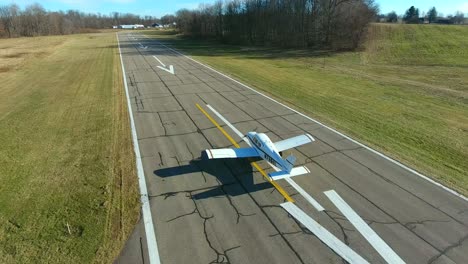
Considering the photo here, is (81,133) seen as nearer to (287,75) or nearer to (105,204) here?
(105,204)

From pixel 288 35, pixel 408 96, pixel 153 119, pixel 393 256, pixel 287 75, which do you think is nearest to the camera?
pixel 393 256

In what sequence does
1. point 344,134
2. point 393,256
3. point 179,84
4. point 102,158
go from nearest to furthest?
point 393,256
point 102,158
point 344,134
point 179,84

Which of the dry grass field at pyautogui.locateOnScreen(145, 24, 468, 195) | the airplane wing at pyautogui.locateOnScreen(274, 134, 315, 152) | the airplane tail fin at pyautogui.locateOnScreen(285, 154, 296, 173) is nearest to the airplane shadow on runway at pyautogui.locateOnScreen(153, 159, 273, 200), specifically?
the airplane tail fin at pyautogui.locateOnScreen(285, 154, 296, 173)

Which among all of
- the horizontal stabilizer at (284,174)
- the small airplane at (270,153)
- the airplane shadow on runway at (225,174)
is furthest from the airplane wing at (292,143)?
the horizontal stabilizer at (284,174)

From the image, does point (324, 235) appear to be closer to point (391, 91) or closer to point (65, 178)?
point (65, 178)

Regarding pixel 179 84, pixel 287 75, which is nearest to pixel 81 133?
pixel 179 84

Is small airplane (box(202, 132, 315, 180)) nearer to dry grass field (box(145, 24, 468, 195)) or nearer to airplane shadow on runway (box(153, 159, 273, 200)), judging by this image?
airplane shadow on runway (box(153, 159, 273, 200))

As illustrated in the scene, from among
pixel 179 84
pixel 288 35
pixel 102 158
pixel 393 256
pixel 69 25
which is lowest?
pixel 393 256

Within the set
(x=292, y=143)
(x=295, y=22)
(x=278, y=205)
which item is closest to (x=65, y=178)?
(x=278, y=205)
